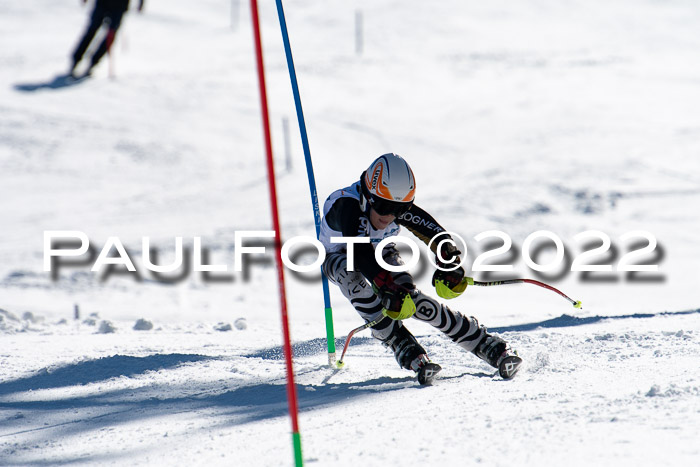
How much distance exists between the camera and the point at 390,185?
4.24 metres

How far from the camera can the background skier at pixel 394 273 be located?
13.7 ft

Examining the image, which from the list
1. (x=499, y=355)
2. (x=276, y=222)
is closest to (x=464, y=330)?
(x=499, y=355)

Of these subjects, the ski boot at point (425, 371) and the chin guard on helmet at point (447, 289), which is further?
the chin guard on helmet at point (447, 289)

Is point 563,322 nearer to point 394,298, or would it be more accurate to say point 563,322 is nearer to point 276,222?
point 394,298

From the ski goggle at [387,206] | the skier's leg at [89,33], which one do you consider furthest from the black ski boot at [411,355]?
the skier's leg at [89,33]

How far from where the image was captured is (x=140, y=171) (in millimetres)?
12531

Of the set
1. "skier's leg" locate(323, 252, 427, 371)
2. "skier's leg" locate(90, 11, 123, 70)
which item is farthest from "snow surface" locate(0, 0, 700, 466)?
"skier's leg" locate(90, 11, 123, 70)

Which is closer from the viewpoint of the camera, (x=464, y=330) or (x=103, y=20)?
(x=464, y=330)

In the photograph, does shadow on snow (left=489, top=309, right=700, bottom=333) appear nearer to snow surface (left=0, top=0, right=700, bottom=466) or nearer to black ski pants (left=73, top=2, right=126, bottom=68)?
snow surface (left=0, top=0, right=700, bottom=466)

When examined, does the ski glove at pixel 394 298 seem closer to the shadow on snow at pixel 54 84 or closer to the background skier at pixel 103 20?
the shadow on snow at pixel 54 84

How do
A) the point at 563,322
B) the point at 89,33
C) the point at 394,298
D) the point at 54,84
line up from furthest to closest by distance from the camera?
the point at 89,33 → the point at 54,84 → the point at 563,322 → the point at 394,298

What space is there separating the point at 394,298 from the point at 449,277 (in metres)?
0.42

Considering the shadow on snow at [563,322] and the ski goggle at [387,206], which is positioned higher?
the ski goggle at [387,206]

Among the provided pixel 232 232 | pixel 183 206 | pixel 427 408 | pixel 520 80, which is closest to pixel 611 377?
pixel 427 408
